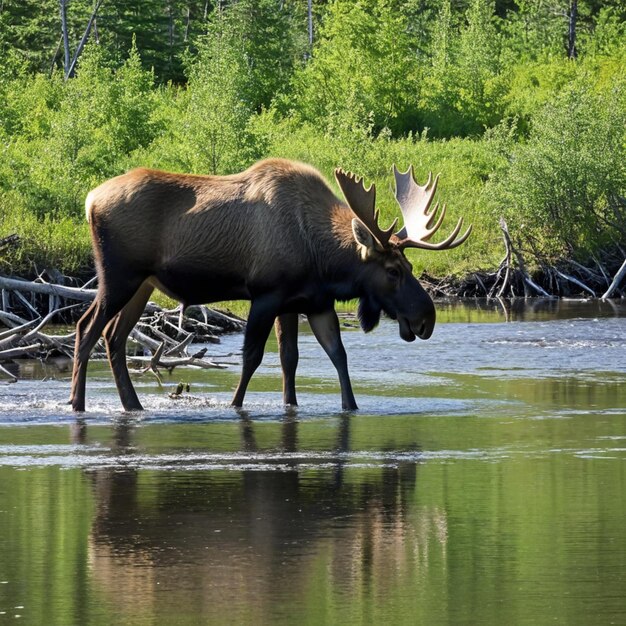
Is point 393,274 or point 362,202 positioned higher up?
point 362,202

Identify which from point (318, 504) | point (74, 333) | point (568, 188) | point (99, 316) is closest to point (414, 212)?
point (99, 316)

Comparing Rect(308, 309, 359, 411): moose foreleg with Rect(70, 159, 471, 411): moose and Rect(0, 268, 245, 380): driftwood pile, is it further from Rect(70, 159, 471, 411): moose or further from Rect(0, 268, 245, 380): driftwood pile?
Rect(0, 268, 245, 380): driftwood pile

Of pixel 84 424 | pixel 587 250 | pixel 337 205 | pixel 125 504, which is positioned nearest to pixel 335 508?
pixel 125 504

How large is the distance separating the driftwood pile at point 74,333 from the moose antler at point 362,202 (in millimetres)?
2783

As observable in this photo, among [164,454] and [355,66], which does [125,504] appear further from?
[355,66]

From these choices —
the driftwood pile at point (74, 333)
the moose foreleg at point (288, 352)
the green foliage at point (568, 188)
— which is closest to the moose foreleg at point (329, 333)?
the moose foreleg at point (288, 352)

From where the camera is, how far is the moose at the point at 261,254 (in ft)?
46.5

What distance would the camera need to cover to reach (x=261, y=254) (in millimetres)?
14188

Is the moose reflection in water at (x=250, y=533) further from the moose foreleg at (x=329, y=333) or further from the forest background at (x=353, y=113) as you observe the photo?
the forest background at (x=353, y=113)

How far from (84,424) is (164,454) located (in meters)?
1.99

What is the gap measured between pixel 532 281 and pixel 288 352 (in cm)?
1929

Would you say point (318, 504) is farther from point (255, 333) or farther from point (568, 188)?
point (568, 188)

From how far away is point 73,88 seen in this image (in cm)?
4394

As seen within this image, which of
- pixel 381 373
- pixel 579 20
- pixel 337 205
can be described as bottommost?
pixel 381 373
